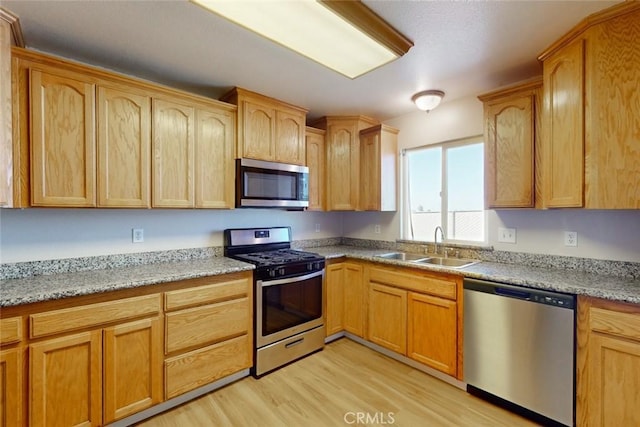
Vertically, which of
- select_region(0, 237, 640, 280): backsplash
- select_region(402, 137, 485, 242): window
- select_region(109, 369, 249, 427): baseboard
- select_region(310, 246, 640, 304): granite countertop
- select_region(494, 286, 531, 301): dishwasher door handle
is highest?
select_region(402, 137, 485, 242): window

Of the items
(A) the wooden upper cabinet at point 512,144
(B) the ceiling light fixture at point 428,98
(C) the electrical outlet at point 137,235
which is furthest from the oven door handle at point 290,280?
(B) the ceiling light fixture at point 428,98

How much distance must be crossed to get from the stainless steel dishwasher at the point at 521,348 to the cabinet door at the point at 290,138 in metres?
1.88

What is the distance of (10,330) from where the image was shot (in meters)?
1.40

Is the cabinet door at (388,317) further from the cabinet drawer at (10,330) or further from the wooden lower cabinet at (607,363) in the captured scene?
the cabinet drawer at (10,330)

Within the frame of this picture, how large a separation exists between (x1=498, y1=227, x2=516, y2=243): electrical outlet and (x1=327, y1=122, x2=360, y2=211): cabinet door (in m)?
1.41

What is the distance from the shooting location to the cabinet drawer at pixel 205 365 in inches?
75.2

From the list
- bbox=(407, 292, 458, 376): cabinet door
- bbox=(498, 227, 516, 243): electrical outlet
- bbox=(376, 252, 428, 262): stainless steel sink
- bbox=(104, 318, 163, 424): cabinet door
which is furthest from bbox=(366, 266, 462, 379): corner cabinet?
bbox=(104, 318, 163, 424): cabinet door

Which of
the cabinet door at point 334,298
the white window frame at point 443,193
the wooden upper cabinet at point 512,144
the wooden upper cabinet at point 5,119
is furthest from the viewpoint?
the cabinet door at point 334,298

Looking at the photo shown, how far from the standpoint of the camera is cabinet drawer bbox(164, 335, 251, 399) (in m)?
1.91

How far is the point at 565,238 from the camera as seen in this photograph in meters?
2.11

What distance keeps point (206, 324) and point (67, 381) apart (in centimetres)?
76

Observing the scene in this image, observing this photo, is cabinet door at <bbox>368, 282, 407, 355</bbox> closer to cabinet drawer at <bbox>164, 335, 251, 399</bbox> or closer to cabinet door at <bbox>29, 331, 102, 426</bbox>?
cabinet drawer at <bbox>164, 335, 251, 399</bbox>

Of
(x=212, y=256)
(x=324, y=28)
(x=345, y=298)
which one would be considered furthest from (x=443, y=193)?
(x=212, y=256)

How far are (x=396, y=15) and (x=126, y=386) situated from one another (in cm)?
269
